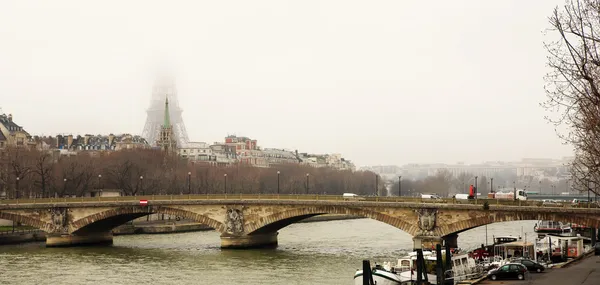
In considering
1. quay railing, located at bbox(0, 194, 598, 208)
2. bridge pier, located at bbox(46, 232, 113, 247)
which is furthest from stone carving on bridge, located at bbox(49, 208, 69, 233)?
quay railing, located at bbox(0, 194, 598, 208)

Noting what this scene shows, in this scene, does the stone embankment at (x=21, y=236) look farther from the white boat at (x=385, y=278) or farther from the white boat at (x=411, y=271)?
the white boat at (x=385, y=278)

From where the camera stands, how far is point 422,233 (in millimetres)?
63312

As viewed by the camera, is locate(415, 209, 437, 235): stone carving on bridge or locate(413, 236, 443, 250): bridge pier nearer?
locate(413, 236, 443, 250): bridge pier

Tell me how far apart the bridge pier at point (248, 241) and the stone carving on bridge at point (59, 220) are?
1577 centimetres

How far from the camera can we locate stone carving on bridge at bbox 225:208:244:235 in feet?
235

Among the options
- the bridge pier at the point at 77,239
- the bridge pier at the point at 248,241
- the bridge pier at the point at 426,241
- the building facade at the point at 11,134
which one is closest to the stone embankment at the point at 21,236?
the bridge pier at the point at 77,239

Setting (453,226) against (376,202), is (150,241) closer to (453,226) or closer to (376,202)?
(376,202)

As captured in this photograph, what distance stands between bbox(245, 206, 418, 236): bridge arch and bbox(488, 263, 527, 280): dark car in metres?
24.5

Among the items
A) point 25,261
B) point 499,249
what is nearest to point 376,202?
point 499,249

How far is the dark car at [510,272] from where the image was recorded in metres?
39.1

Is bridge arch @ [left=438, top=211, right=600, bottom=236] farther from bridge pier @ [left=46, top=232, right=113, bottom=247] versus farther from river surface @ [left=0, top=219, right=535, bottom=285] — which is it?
bridge pier @ [left=46, top=232, right=113, bottom=247]

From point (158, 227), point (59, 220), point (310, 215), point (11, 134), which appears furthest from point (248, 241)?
point (11, 134)

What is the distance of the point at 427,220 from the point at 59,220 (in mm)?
34309

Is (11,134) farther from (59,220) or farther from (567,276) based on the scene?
(567,276)
